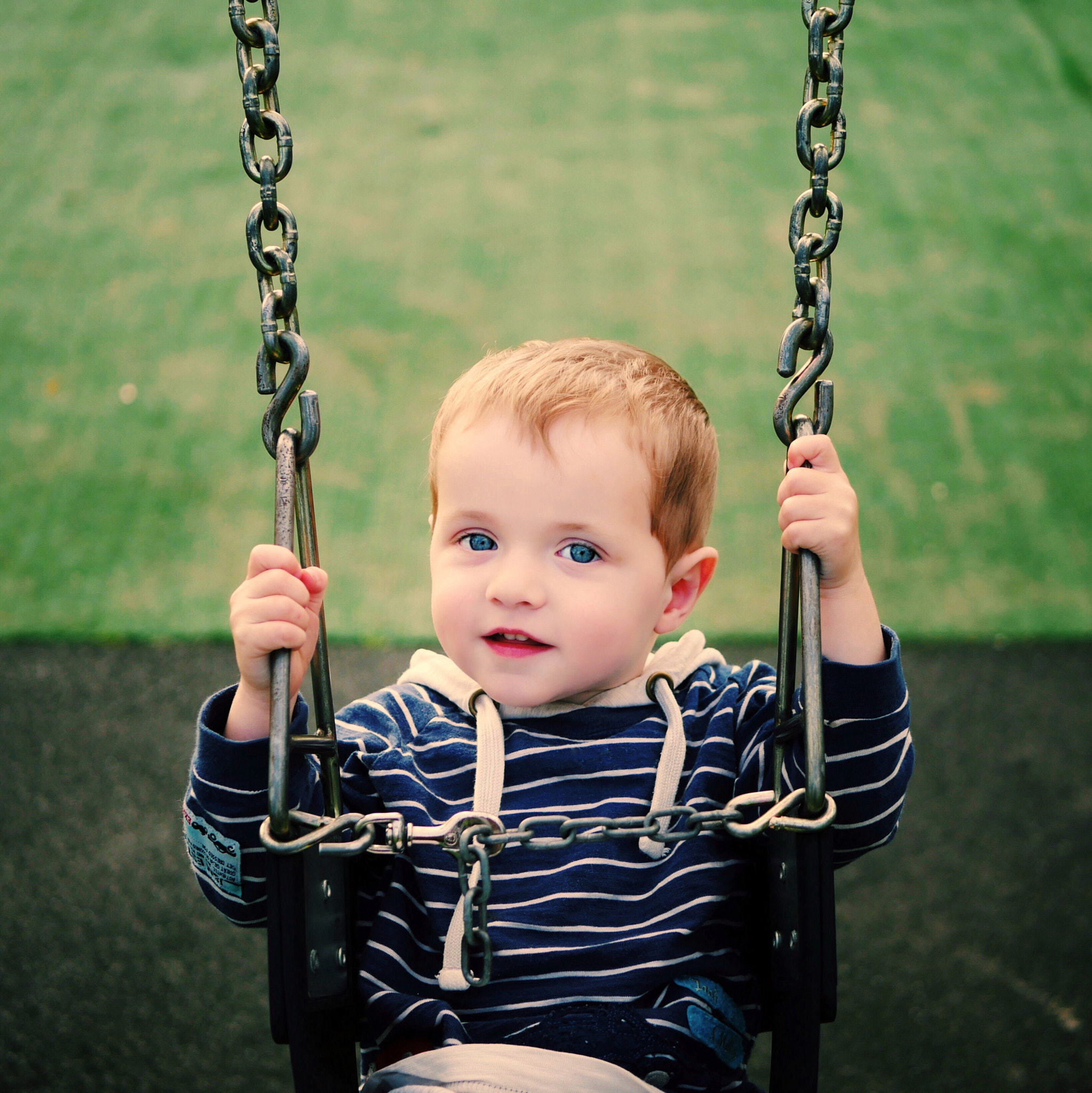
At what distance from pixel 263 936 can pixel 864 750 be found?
1409mm

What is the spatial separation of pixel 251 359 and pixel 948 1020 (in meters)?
2.64

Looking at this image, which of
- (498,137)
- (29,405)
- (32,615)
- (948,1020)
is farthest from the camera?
(498,137)

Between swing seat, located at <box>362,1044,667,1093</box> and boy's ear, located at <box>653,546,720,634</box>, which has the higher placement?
boy's ear, located at <box>653,546,720,634</box>

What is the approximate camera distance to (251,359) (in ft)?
12.0

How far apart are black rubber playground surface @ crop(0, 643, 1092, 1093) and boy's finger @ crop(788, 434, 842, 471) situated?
124 centimetres

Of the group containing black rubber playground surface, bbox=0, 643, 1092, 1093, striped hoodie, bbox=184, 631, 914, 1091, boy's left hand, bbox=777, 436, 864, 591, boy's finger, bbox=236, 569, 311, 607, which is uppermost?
boy's left hand, bbox=777, 436, 864, 591

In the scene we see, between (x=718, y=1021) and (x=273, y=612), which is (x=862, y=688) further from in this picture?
(x=273, y=612)

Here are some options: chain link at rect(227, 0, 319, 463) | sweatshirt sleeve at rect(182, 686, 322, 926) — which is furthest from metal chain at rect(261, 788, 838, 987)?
chain link at rect(227, 0, 319, 463)

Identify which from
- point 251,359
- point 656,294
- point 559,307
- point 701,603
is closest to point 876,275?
point 656,294

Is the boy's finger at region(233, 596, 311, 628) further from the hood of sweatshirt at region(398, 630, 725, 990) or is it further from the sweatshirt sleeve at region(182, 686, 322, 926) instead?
the hood of sweatshirt at region(398, 630, 725, 990)

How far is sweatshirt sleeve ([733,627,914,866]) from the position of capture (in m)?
1.11

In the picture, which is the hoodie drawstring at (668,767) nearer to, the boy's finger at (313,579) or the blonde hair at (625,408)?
the blonde hair at (625,408)

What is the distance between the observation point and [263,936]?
2.17 m

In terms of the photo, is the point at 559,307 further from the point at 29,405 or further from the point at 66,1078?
the point at 66,1078
